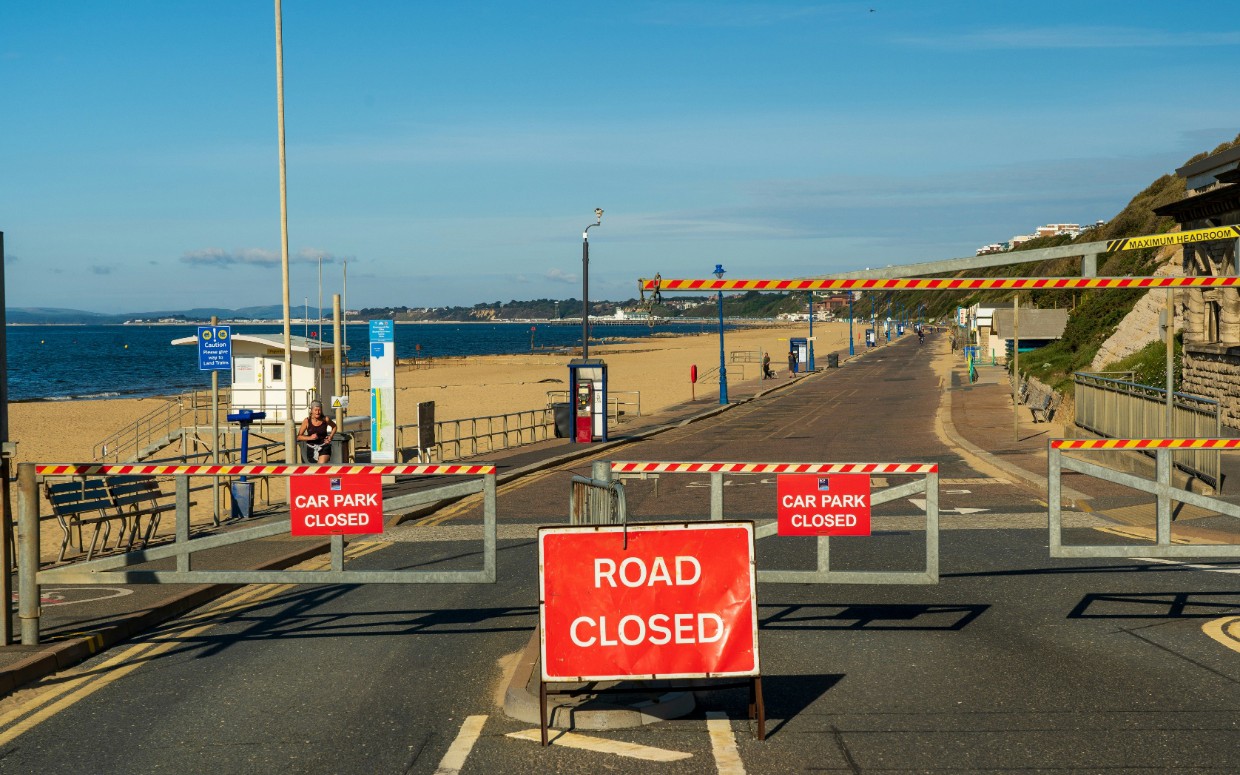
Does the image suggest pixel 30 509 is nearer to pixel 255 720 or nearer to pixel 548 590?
pixel 255 720

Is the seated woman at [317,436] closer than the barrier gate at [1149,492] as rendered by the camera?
No

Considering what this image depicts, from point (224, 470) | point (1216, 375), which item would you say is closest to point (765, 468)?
point (224, 470)

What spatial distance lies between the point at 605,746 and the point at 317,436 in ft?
45.6

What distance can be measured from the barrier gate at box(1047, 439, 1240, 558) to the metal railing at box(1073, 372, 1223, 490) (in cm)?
541

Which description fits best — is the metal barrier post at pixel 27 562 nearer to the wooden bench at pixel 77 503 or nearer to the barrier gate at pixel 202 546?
the barrier gate at pixel 202 546

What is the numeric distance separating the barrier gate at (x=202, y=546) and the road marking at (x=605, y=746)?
2.02 meters

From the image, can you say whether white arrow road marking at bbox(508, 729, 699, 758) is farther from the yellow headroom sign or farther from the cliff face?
the cliff face

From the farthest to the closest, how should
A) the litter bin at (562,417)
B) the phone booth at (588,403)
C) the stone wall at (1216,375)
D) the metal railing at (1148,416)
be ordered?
the litter bin at (562,417)
the phone booth at (588,403)
the stone wall at (1216,375)
the metal railing at (1148,416)

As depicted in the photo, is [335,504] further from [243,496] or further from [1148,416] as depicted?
[1148,416]

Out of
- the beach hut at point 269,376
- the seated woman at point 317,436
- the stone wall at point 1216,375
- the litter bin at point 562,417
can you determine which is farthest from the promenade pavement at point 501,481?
the beach hut at point 269,376

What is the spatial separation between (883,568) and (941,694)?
14.0 ft

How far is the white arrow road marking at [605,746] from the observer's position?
21.2 feet

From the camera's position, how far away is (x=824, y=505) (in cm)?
904

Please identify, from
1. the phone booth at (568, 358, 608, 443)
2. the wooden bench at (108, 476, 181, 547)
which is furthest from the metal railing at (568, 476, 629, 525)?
the phone booth at (568, 358, 608, 443)
